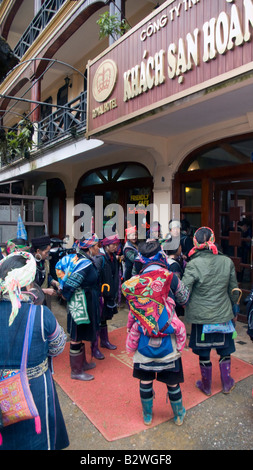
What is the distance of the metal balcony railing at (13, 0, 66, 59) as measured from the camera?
997 centimetres

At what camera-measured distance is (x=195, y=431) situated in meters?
2.73

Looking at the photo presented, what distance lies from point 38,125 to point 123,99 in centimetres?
573

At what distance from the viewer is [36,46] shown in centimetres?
1052

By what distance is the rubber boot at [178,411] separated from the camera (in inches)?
109

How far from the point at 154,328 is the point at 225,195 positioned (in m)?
4.20

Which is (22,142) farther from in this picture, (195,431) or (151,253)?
(195,431)

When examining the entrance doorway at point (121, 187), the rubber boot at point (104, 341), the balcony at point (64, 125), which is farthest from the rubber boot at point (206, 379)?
the balcony at point (64, 125)

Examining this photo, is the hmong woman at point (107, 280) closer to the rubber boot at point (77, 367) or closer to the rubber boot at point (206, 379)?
the rubber boot at point (77, 367)

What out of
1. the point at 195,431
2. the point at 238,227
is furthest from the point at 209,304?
the point at 238,227

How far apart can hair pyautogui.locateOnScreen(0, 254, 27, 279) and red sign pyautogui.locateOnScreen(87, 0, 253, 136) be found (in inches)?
125

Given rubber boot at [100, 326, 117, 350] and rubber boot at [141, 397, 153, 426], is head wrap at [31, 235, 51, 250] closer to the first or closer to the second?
rubber boot at [100, 326, 117, 350]

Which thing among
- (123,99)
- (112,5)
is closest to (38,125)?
(112,5)

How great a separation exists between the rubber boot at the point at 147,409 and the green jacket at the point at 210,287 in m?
0.89
